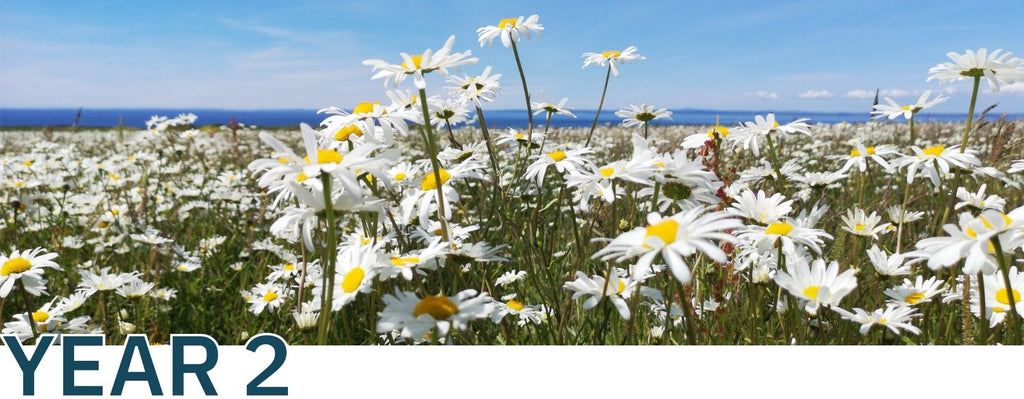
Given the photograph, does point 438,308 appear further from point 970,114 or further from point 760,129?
point 970,114

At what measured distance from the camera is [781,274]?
172cm

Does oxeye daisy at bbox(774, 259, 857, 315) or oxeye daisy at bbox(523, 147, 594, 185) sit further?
oxeye daisy at bbox(523, 147, 594, 185)

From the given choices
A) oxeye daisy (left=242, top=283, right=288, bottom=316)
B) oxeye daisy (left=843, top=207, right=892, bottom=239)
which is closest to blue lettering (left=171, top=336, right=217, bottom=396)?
oxeye daisy (left=242, top=283, right=288, bottom=316)

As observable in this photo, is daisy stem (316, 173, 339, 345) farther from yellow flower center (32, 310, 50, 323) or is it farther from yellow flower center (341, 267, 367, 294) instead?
yellow flower center (32, 310, 50, 323)

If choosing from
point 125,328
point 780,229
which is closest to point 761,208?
point 780,229

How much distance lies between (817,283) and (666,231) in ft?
2.17

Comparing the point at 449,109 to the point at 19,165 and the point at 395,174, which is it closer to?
the point at 395,174

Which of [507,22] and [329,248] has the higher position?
[507,22]

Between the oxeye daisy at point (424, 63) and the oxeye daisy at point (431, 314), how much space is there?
0.68 metres

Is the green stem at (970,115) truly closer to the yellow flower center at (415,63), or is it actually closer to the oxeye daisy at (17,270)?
the yellow flower center at (415,63)

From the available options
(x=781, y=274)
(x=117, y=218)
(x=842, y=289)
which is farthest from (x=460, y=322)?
(x=117, y=218)

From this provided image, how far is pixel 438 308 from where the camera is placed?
1.51 meters

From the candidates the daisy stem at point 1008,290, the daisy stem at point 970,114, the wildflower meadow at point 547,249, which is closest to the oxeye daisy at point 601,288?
the wildflower meadow at point 547,249

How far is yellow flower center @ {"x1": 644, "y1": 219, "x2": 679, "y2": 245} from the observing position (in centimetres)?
137
